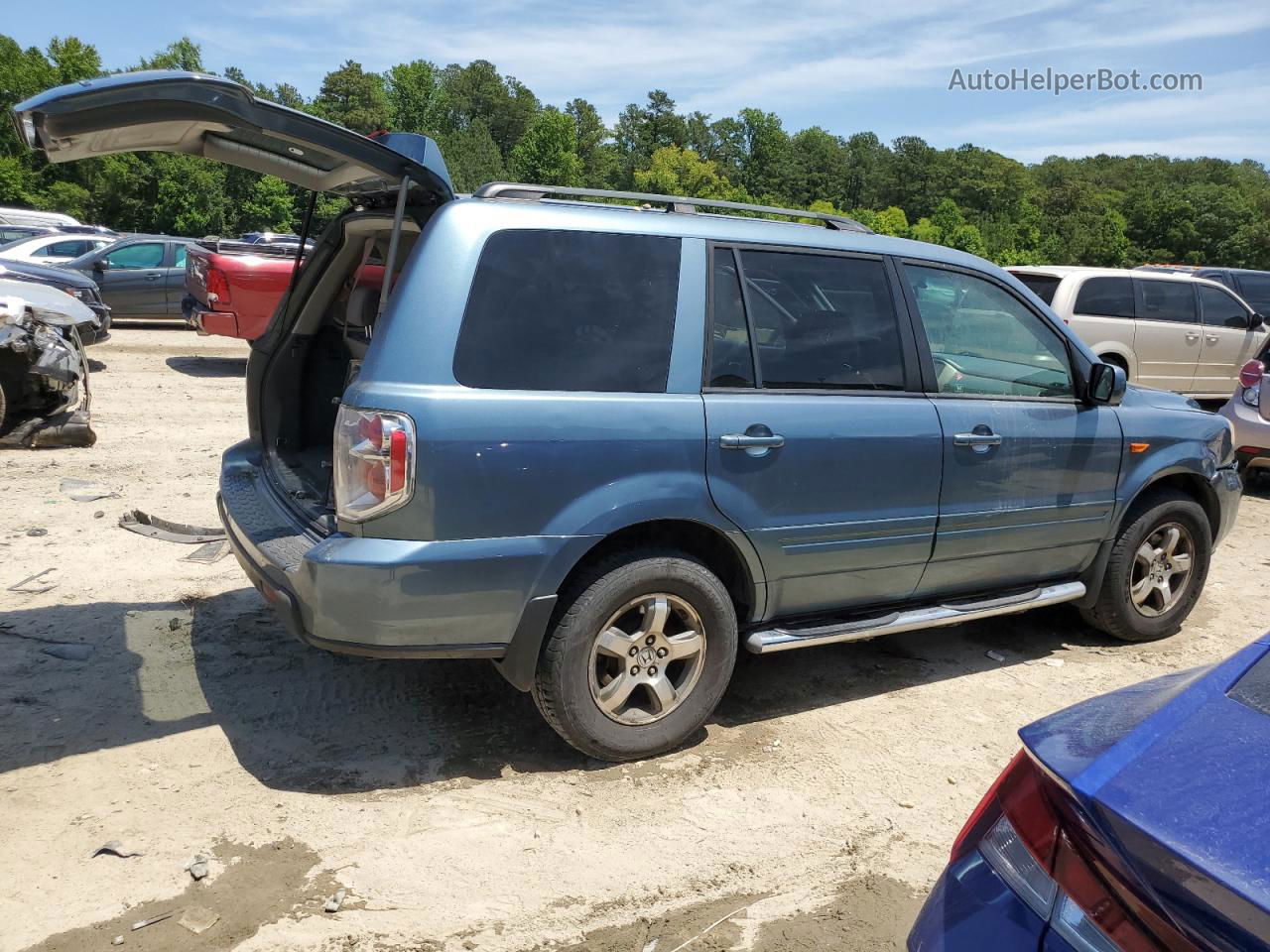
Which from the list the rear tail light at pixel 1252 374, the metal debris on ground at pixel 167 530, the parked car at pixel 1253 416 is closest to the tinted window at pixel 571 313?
the metal debris on ground at pixel 167 530

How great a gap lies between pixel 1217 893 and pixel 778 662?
3.44m

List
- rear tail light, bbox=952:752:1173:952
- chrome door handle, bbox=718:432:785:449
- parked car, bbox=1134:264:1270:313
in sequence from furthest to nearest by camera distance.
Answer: parked car, bbox=1134:264:1270:313
chrome door handle, bbox=718:432:785:449
rear tail light, bbox=952:752:1173:952

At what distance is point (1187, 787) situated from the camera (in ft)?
5.79

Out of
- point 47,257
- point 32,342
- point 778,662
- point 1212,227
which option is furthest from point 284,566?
point 1212,227

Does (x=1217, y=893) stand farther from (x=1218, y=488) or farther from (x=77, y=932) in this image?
(x=1218, y=488)

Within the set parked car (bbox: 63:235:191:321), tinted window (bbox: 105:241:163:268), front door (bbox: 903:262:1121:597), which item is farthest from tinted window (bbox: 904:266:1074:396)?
tinted window (bbox: 105:241:163:268)

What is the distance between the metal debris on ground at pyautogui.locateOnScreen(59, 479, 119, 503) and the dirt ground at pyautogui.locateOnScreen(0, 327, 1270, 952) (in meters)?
1.25

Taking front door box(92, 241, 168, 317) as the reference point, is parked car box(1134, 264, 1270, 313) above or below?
above

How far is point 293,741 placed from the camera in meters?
3.87

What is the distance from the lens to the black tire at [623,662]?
358 centimetres

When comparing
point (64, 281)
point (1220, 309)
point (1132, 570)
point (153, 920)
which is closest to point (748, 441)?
point (153, 920)

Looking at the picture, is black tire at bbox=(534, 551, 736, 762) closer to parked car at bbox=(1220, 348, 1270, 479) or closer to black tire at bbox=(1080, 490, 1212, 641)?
black tire at bbox=(1080, 490, 1212, 641)

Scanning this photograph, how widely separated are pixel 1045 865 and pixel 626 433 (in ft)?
6.83

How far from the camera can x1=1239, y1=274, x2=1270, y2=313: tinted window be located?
16281 mm
